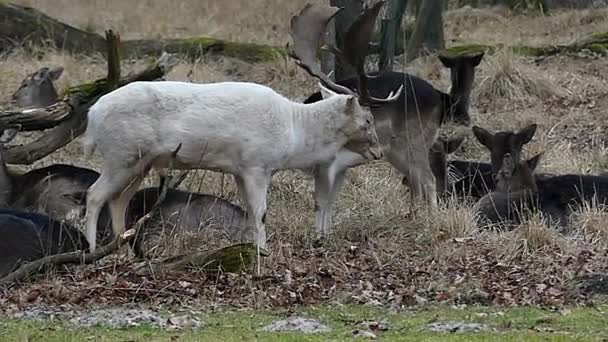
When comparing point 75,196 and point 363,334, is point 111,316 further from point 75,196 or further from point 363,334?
point 75,196

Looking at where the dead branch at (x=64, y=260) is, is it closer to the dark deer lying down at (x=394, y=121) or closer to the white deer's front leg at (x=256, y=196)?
the white deer's front leg at (x=256, y=196)

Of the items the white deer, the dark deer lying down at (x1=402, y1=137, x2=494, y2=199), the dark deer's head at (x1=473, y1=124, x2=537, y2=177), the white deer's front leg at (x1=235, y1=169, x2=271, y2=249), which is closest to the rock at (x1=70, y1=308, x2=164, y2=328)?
the white deer

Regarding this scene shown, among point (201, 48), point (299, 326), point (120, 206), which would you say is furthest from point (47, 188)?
point (201, 48)

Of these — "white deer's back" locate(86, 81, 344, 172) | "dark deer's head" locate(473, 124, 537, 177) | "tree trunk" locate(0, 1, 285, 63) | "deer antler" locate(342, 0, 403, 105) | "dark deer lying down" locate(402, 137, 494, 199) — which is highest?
"deer antler" locate(342, 0, 403, 105)

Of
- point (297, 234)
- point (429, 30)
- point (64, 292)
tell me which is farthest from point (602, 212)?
point (429, 30)

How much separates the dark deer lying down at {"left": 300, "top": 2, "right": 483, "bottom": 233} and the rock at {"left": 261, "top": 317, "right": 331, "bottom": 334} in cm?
416

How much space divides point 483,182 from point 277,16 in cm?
1887

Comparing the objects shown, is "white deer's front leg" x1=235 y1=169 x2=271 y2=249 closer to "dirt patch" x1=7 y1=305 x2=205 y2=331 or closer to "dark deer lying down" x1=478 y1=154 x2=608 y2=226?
"dirt patch" x1=7 y1=305 x2=205 y2=331

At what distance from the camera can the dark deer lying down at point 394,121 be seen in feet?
46.5

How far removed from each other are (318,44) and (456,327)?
18.1 ft

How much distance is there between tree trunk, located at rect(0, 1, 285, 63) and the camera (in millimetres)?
25750

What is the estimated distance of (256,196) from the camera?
507 inches

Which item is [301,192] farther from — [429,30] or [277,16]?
[277,16]

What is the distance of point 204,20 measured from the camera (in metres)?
32.8
